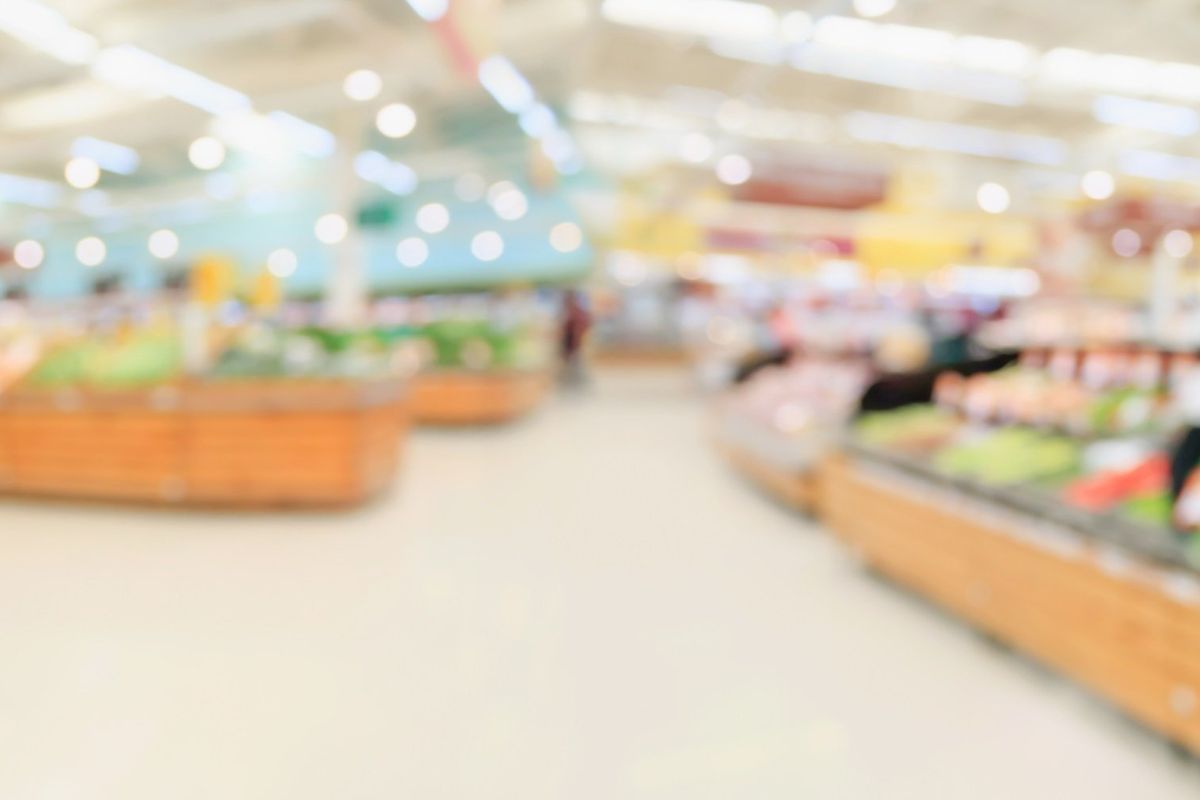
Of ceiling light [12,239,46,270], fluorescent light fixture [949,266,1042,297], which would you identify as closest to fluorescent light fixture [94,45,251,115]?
ceiling light [12,239,46,270]

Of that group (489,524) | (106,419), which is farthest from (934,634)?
(106,419)

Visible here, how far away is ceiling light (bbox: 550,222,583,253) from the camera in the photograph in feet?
65.0

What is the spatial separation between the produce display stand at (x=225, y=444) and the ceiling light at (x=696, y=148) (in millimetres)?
11633

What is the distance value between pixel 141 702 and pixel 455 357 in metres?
8.27

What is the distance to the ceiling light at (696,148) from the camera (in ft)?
53.3

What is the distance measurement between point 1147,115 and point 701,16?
7.52m

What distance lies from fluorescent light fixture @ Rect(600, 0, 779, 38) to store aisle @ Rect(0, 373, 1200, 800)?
262 inches

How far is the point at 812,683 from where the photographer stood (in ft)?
10.3

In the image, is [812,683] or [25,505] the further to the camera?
[25,505]

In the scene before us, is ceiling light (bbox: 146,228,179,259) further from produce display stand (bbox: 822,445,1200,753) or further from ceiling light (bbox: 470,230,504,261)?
produce display stand (bbox: 822,445,1200,753)

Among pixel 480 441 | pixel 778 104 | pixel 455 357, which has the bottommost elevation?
pixel 480 441

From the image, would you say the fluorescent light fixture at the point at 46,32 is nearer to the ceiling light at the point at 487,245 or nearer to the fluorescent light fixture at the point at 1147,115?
the ceiling light at the point at 487,245

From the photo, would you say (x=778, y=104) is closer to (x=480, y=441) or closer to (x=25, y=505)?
(x=480, y=441)

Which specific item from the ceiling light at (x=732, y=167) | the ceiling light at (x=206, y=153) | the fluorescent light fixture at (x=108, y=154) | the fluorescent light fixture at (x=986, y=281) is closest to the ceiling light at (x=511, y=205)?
the ceiling light at (x=732, y=167)
